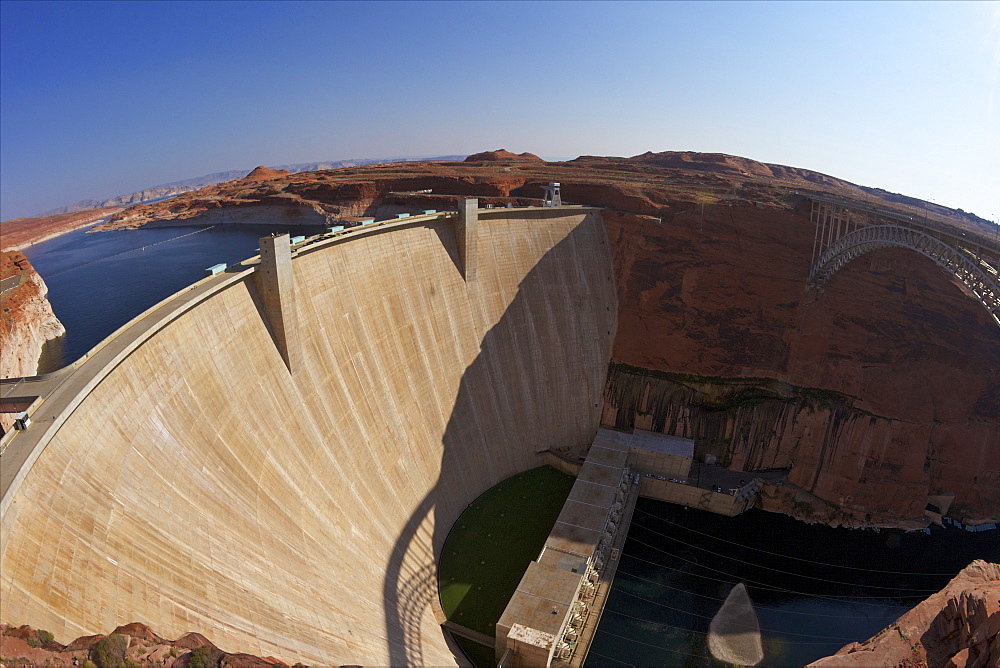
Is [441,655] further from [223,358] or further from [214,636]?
[223,358]

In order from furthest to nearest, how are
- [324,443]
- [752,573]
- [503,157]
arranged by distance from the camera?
[503,157] < [752,573] < [324,443]

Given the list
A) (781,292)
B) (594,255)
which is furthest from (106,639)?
(781,292)

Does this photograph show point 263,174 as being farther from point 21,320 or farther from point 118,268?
point 21,320

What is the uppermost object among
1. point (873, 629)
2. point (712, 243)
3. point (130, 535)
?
point (712, 243)

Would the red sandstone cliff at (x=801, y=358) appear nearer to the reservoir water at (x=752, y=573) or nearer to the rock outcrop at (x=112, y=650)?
the reservoir water at (x=752, y=573)

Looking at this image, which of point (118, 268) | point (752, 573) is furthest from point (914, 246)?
point (118, 268)

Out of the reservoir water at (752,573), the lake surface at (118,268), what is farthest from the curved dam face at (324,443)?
the lake surface at (118,268)

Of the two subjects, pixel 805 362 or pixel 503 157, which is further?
pixel 503 157
